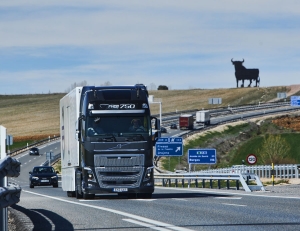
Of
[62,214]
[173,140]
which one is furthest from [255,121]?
[62,214]

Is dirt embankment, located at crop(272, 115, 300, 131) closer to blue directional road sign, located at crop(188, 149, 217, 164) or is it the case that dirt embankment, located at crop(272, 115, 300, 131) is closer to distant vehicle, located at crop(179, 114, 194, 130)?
distant vehicle, located at crop(179, 114, 194, 130)

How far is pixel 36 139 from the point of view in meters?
119

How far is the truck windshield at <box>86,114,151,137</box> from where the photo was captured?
81.3 feet

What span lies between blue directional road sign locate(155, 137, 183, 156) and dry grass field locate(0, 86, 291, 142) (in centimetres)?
6981

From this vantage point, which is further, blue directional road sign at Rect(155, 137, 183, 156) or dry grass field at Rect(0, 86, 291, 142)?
dry grass field at Rect(0, 86, 291, 142)

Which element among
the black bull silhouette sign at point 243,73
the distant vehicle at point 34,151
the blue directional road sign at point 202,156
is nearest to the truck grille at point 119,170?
the blue directional road sign at point 202,156

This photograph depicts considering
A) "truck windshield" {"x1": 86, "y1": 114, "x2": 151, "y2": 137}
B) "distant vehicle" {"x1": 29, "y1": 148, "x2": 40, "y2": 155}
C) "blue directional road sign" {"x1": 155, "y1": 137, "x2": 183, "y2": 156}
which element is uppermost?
"distant vehicle" {"x1": 29, "y1": 148, "x2": 40, "y2": 155}

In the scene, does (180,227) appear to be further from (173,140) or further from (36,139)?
(36,139)

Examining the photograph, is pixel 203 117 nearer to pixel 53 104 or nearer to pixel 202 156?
pixel 202 156

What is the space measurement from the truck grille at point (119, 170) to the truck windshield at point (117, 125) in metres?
0.74

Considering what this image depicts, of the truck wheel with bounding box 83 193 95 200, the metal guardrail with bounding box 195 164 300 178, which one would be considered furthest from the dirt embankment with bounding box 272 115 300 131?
the truck wheel with bounding box 83 193 95 200

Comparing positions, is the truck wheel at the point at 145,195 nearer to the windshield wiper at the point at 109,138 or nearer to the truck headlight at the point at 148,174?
the truck headlight at the point at 148,174

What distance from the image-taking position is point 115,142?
81.0 ft

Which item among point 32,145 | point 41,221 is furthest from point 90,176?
point 32,145
